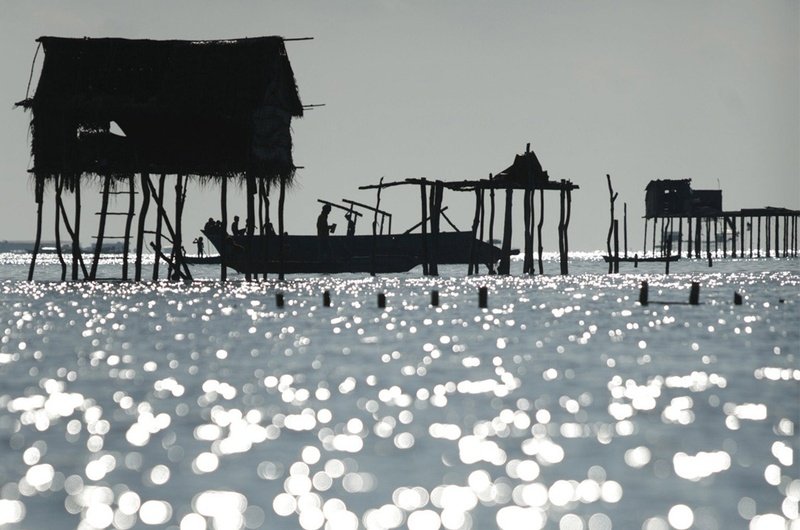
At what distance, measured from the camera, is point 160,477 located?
11.2 meters

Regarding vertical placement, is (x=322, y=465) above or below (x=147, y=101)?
below

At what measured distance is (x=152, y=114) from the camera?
45.3 m

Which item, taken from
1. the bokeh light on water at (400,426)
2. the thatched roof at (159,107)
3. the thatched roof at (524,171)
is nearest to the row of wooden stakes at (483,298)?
the bokeh light on water at (400,426)

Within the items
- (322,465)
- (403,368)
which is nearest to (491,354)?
(403,368)

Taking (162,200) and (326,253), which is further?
(326,253)

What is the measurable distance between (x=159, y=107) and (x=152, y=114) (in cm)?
46

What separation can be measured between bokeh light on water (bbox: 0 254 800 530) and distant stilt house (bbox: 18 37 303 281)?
1623cm

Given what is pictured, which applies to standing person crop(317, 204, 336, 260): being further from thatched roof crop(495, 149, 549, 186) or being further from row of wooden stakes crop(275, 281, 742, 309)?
row of wooden stakes crop(275, 281, 742, 309)

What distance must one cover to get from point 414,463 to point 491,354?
11227 millimetres

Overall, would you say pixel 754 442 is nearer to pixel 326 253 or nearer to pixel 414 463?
pixel 414 463

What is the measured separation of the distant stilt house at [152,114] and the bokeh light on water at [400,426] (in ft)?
53.3

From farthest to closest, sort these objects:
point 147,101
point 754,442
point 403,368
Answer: point 147,101 < point 403,368 < point 754,442

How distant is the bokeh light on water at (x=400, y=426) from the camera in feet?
32.7

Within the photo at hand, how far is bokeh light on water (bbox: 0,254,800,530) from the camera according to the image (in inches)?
392
